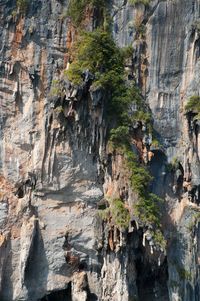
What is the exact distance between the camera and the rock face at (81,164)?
52.5ft

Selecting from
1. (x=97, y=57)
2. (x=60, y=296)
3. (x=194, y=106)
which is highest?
(x=97, y=57)

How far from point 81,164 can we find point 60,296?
156 inches

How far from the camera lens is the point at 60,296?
16.7 metres

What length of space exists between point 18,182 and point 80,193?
186cm

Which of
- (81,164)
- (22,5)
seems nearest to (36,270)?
(81,164)

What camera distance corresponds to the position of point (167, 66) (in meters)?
17.2

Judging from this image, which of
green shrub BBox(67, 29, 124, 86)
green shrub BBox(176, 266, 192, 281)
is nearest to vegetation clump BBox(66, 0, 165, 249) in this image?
green shrub BBox(67, 29, 124, 86)

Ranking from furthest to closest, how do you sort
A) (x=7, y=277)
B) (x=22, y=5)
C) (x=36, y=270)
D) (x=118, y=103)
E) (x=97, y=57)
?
(x=22, y=5), (x=97, y=57), (x=118, y=103), (x=36, y=270), (x=7, y=277)

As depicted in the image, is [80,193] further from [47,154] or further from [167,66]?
[167,66]

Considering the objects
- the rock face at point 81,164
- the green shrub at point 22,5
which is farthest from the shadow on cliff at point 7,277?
the green shrub at point 22,5

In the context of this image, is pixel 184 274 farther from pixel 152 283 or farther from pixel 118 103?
pixel 118 103

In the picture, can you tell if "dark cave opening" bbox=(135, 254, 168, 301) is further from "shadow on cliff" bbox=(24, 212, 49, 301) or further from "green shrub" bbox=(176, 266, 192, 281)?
"shadow on cliff" bbox=(24, 212, 49, 301)

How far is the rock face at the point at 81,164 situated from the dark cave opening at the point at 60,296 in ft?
0.10

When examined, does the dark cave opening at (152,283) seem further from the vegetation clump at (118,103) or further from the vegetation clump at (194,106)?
the vegetation clump at (194,106)
